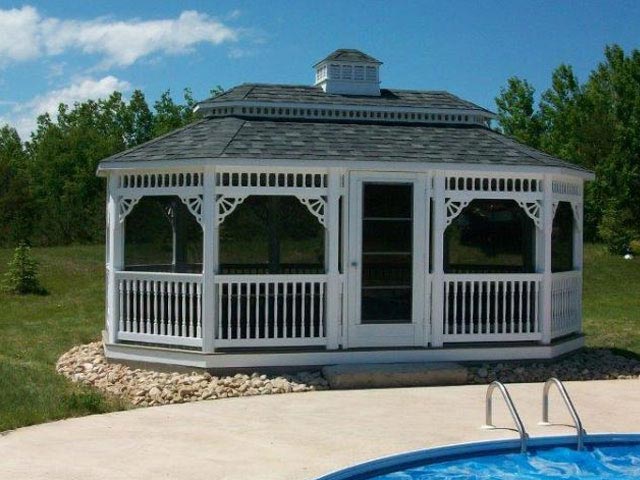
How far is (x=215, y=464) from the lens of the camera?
6.52 m

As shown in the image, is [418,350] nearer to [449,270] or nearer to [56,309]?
[449,270]

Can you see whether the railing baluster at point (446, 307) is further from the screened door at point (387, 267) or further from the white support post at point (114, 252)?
the white support post at point (114, 252)

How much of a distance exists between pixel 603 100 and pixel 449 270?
26.1 metres

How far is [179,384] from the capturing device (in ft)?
32.3

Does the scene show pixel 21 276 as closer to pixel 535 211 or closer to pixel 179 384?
pixel 179 384

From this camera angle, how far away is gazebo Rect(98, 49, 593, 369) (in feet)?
33.9

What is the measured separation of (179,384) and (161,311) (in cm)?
109

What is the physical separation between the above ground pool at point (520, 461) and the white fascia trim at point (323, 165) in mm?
4099

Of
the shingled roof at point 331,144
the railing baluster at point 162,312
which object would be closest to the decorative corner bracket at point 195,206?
the shingled roof at point 331,144

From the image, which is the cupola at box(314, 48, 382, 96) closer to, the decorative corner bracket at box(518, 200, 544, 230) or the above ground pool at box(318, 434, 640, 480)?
the decorative corner bracket at box(518, 200, 544, 230)

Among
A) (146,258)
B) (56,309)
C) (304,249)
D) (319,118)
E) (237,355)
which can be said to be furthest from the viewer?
(146,258)

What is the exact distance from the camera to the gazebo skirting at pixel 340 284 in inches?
406

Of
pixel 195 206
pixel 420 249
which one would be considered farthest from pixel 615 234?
pixel 195 206

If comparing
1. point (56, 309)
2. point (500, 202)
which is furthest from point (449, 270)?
point (56, 309)
